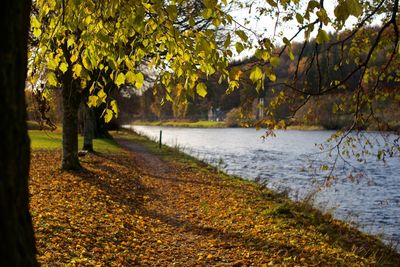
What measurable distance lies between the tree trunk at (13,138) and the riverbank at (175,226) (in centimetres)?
393

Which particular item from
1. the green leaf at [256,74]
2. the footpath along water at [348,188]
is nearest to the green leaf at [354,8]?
the green leaf at [256,74]

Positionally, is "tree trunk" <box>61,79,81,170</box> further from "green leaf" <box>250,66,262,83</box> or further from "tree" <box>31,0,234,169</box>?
"green leaf" <box>250,66,262,83</box>

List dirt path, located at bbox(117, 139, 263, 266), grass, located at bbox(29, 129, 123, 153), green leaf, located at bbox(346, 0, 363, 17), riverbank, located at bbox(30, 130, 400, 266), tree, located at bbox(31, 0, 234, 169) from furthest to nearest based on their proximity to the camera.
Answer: grass, located at bbox(29, 129, 123, 153) → dirt path, located at bbox(117, 139, 263, 266) → riverbank, located at bbox(30, 130, 400, 266) → tree, located at bbox(31, 0, 234, 169) → green leaf, located at bbox(346, 0, 363, 17)

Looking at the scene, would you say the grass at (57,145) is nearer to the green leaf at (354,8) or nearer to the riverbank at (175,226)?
the riverbank at (175,226)

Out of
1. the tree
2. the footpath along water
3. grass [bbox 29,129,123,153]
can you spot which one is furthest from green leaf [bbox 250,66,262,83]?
grass [bbox 29,129,123,153]

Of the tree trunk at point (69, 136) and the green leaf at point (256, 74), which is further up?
the green leaf at point (256, 74)

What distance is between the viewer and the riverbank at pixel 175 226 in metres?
7.10

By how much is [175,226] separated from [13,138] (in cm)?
734

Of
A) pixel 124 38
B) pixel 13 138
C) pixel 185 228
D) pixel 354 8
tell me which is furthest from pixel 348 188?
pixel 13 138

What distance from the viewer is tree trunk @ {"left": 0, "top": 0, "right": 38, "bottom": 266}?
2.27 metres

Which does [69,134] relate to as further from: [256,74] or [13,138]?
[13,138]

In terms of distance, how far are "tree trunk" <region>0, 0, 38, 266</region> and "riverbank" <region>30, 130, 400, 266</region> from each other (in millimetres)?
3926

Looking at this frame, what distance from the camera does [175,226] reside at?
9.36 meters

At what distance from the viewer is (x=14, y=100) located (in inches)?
92.4
